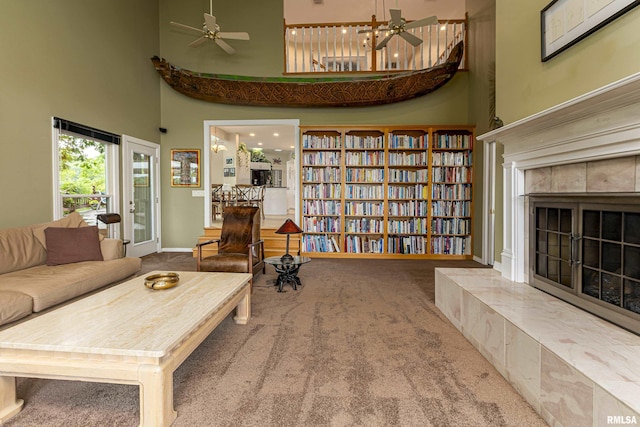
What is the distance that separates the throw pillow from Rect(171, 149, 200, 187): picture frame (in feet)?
9.10

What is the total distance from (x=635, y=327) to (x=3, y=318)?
383 centimetres

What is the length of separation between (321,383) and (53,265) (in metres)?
2.97

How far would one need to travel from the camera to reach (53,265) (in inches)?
121

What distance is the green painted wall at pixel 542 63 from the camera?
1.71 metres

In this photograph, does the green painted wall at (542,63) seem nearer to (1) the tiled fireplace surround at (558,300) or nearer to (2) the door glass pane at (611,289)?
(1) the tiled fireplace surround at (558,300)

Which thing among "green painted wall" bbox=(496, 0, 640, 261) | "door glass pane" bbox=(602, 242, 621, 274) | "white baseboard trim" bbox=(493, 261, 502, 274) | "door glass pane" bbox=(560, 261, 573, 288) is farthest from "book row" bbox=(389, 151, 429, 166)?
"door glass pane" bbox=(602, 242, 621, 274)

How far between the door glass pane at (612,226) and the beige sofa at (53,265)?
3.90m

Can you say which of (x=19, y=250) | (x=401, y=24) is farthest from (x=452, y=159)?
(x=19, y=250)

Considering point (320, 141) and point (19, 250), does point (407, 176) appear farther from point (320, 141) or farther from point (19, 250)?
point (19, 250)

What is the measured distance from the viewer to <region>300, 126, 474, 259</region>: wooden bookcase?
5.52 m

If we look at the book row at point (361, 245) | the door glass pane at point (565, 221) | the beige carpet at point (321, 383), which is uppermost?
the door glass pane at point (565, 221)

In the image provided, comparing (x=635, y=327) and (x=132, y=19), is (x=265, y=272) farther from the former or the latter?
(x=132, y=19)

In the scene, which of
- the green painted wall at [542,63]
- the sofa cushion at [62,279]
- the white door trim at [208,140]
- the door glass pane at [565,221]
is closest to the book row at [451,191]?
the green painted wall at [542,63]

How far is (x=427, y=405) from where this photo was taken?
5.24 feet
